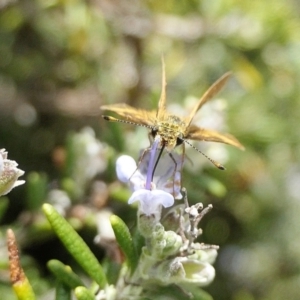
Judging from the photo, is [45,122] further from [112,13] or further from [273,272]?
[273,272]

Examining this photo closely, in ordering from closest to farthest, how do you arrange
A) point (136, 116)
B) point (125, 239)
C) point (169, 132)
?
point (125, 239)
point (169, 132)
point (136, 116)

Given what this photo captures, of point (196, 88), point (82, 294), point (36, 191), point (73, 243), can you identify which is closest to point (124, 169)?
point (73, 243)

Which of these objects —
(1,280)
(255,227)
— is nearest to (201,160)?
(255,227)

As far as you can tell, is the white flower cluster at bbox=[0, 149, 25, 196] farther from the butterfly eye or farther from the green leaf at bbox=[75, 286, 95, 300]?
the butterfly eye

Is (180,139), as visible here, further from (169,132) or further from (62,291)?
(62,291)

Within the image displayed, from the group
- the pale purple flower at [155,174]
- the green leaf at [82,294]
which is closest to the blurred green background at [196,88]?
the pale purple flower at [155,174]

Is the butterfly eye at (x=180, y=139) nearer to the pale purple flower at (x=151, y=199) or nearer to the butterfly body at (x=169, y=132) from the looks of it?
the butterfly body at (x=169, y=132)
